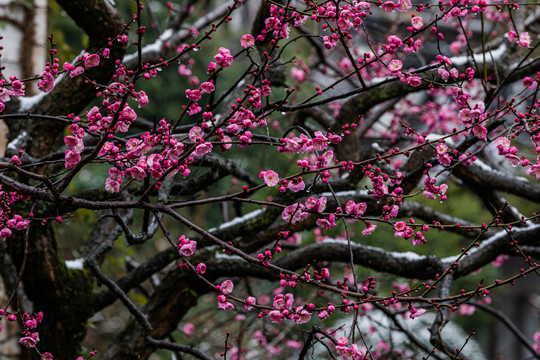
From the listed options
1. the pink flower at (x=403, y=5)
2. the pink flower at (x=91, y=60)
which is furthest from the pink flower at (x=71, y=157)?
the pink flower at (x=403, y=5)

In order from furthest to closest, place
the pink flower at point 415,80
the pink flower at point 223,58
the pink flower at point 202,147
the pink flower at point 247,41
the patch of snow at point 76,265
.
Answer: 1. the patch of snow at point 76,265
2. the pink flower at point 415,80
3. the pink flower at point 247,41
4. the pink flower at point 223,58
5. the pink flower at point 202,147

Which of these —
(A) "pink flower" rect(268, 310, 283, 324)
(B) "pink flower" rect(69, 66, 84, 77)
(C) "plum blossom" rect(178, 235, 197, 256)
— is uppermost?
(B) "pink flower" rect(69, 66, 84, 77)

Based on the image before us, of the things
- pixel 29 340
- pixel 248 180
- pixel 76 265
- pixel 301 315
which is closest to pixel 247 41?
pixel 301 315

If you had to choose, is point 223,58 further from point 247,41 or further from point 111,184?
point 111,184

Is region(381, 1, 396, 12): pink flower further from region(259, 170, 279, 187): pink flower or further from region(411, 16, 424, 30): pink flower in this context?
region(259, 170, 279, 187): pink flower

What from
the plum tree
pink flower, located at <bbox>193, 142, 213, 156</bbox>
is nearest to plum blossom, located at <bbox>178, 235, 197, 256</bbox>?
the plum tree

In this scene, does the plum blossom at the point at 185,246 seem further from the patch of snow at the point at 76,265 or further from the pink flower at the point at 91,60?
the patch of snow at the point at 76,265

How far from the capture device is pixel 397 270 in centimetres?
297

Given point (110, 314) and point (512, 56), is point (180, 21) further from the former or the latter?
point (110, 314)

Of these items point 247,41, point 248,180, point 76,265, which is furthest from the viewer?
point 248,180

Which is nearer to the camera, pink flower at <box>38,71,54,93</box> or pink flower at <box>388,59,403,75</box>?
pink flower at <box>38,71,54,93</box>

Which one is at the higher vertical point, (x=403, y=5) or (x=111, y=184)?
(x=403, y=5)

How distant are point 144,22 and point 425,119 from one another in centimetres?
472

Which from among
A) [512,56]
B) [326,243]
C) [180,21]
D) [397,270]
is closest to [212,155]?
[326,243]
